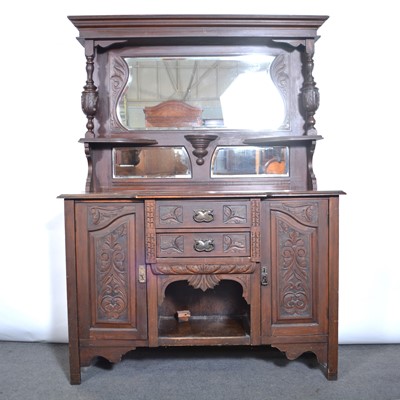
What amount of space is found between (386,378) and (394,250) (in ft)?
2.68

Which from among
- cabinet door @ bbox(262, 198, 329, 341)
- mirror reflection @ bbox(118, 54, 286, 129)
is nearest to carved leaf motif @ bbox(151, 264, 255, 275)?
cabinet door @ bbox(262, 198, 329, 341)

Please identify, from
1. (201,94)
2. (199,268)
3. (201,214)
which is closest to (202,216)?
(201,214)

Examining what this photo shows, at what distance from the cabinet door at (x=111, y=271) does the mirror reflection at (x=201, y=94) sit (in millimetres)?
619

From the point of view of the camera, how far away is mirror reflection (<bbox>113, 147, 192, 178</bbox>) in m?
2.33

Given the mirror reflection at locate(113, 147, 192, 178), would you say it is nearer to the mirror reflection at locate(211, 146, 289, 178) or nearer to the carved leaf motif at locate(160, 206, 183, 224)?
the mirror reflection at locate(211, 146, 289, 178)

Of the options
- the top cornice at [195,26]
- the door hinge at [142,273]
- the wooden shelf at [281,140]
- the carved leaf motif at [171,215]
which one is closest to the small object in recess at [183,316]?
the door hinge at [142,273]

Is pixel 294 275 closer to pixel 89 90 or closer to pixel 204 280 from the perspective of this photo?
pixel 204 280

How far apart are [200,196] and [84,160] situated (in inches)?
40.8

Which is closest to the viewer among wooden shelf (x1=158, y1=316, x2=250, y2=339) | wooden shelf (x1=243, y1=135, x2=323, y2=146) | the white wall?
wooden shelf (x1=158, y1=316, x2=250, y2=339)

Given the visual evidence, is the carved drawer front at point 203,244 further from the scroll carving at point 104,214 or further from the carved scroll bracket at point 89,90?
the carved scroll bracket at point 89,90

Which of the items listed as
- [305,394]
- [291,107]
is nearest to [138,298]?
[305,394]

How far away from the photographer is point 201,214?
1943mm

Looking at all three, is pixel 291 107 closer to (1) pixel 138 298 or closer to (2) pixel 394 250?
(2) pixel 394 250

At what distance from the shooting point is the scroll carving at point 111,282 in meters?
1.99
